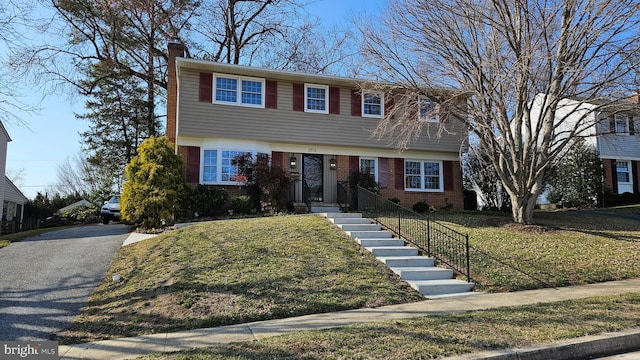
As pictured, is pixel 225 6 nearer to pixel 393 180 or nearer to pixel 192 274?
pixel 393 180

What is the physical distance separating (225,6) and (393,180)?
1597 cm

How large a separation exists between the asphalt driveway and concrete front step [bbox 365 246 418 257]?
5.92 metres

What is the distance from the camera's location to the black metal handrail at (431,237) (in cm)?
941

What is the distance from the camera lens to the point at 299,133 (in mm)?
16531

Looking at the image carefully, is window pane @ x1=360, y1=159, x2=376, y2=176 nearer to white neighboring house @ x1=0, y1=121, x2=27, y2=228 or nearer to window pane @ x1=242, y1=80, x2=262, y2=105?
window pane @ x1=242, y1=80, x2=262, y2=105

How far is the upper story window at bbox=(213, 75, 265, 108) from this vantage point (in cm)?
1585

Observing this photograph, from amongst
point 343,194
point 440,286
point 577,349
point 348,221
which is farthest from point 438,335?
point 343,194

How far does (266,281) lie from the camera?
24.8 ft

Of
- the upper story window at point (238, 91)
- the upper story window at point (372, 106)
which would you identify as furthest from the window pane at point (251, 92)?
the upper story window at point (372, 106)

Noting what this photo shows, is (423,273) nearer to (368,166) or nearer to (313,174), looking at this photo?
(313,174)

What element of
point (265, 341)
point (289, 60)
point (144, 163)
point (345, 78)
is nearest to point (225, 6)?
point (289, 60)

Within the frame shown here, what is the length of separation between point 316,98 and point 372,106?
251 centimetres

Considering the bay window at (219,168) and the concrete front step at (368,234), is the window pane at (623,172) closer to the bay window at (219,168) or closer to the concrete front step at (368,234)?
the concrete front step at (368,234)

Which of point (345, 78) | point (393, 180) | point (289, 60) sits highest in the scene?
point (289, 60)
